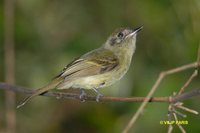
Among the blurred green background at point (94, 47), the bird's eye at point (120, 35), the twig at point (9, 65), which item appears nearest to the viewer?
the twig at point (9, 65)

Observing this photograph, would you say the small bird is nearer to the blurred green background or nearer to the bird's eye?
the bird's eye

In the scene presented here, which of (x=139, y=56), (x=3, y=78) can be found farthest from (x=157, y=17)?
(x=3, y=78)

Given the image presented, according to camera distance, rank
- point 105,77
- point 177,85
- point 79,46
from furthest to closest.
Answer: point 79,46, point 177,85, point 105,77

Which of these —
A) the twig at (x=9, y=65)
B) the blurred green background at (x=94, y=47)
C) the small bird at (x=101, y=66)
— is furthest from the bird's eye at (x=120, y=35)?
the twig at (x=9, y=65)

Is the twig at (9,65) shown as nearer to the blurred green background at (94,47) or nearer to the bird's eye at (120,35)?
the blurred green background at (94,47)

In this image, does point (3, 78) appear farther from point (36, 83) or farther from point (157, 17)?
point (157, 17)

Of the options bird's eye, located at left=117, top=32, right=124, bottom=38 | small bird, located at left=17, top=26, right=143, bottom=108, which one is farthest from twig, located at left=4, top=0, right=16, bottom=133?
bird's eye, located at left=117, top=32, right=124, bottom=38

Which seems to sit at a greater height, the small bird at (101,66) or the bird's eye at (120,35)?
the bird's eye at (120,35)
